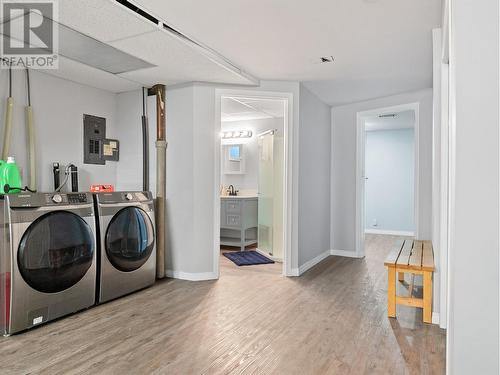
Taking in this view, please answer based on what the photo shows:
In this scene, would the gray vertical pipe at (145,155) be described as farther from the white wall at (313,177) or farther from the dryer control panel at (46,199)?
the white wall at (313,177)

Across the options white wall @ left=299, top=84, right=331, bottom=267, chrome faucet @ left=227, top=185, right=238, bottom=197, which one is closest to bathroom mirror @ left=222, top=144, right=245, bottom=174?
chrome faucet @ left=227, top=185, right=238, bottom=197

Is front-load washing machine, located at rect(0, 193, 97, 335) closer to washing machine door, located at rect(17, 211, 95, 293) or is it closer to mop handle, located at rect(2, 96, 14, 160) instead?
washing machine door, located at rect(17, 211, 95, 293)

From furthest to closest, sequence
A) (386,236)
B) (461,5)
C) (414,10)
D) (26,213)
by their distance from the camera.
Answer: (386,236), (26,213), (414,10), (461,5)

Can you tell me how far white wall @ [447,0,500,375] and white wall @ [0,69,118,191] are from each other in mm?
3388

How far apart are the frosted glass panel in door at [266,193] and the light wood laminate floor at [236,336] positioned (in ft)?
5.27

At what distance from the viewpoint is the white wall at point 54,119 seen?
10.1 feet

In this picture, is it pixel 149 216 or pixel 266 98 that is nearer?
pixel 149 216

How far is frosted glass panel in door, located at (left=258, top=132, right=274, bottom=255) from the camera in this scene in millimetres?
5039

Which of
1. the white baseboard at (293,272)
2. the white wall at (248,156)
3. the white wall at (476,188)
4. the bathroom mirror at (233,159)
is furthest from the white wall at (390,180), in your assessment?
the white wall at (476,188)

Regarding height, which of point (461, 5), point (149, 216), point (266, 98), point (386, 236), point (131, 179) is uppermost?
point (266, 98)

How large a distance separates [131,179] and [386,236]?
5.14 m

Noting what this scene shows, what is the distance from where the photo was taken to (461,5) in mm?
870

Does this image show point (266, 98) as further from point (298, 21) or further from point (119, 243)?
point (119, 243)

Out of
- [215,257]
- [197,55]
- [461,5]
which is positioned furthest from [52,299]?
[461,5]
